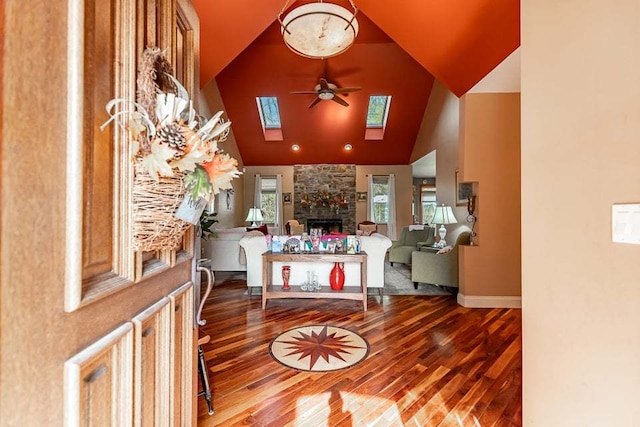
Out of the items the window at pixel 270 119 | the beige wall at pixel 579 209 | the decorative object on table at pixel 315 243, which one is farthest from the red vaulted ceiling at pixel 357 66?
the decorative object on table at pixel 315 243

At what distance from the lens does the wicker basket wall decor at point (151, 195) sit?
0.77 metres

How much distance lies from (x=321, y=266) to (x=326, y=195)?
17.7ft

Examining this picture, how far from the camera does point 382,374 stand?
7.14ft

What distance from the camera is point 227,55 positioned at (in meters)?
3.29

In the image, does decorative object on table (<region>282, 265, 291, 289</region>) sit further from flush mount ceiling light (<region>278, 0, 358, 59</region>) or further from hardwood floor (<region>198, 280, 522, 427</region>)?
flush mount ceiling light (<region>278, 0, 358, 59</region>)

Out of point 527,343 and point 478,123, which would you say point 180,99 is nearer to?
point 527,343

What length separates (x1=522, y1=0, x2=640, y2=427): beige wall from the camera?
0.95 m

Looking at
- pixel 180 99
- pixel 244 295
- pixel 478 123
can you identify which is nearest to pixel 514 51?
pixel 478 123

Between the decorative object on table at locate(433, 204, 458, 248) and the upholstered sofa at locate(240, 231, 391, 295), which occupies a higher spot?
the decorative object on table at locate(433, 204, 458, 248)

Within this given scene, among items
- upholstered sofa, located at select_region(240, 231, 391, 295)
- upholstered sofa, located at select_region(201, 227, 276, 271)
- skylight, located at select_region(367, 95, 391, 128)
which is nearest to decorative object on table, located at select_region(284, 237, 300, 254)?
upholstered sofa, located at select_region(240, 231, 391, 295)

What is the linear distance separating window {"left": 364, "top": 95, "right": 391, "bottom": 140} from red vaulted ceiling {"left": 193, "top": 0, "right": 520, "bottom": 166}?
0.22 meters

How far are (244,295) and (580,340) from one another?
366 cm

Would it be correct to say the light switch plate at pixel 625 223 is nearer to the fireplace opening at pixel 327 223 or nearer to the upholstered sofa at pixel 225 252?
the upholstered sofa at pixel 225 252

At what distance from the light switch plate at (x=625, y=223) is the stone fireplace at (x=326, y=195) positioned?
27.4 ft
